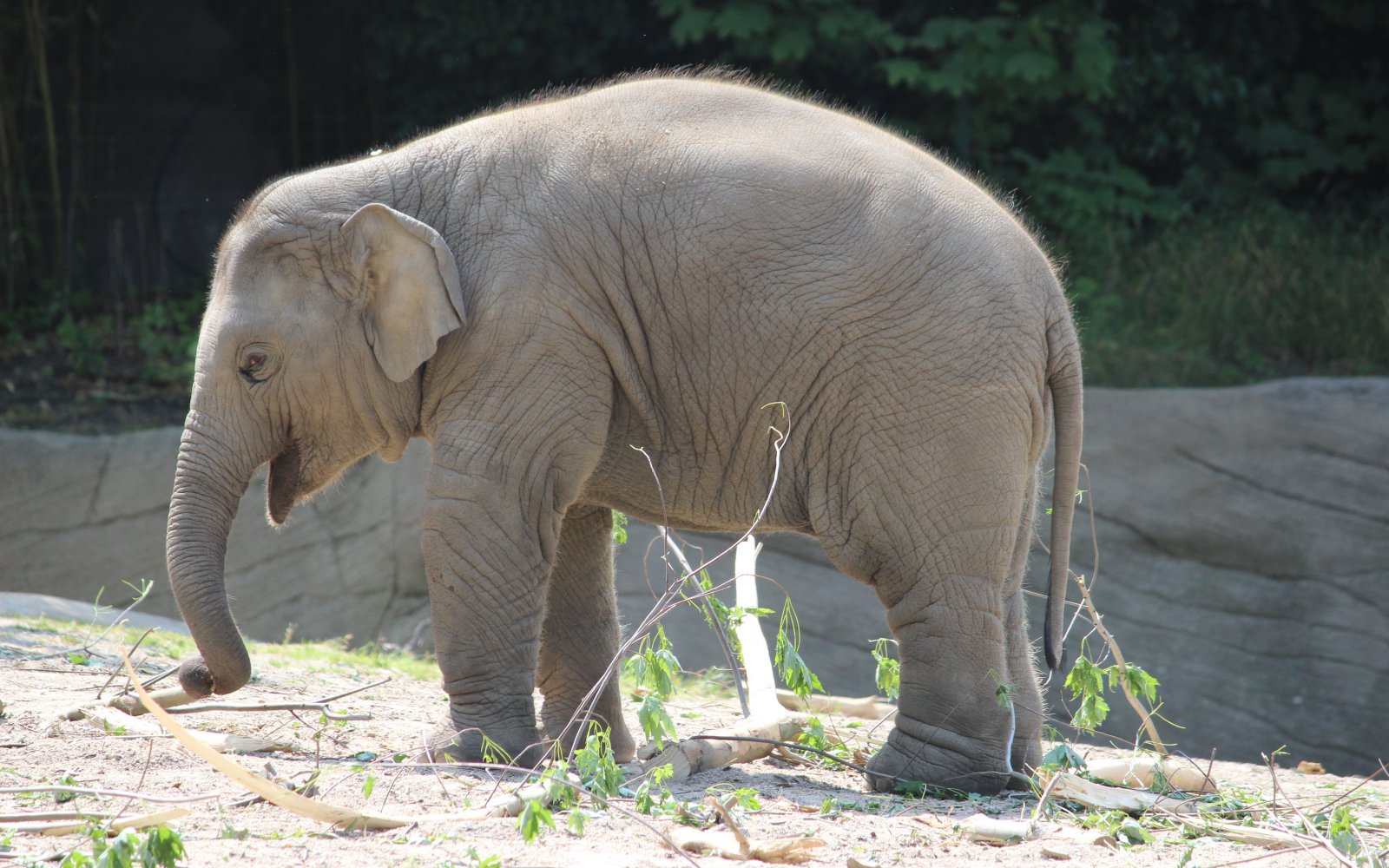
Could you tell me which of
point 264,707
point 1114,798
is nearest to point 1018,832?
point 1114,798

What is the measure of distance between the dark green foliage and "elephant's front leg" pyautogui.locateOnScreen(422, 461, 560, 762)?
720cm

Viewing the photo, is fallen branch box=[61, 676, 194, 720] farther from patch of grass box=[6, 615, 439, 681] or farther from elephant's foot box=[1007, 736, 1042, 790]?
elephant's foot box=[1007, 736, 1042, 790]

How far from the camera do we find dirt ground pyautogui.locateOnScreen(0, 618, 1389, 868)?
3039 mm

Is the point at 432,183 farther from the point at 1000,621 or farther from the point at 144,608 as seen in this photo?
the point at 144,608

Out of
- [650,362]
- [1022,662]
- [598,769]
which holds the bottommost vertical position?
[1022,662]

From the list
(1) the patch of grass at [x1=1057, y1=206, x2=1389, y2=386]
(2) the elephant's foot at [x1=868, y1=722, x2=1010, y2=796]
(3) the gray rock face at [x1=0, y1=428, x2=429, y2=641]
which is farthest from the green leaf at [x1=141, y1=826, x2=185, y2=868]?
(1) the patch of grass at [x1=1057, y1=206, x2=1389, y2=386]

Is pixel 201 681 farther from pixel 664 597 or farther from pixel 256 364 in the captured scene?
pixel 664 597

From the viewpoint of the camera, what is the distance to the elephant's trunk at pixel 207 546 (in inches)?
159

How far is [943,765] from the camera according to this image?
4133 mm

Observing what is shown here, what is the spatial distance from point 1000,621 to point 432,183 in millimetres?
2188

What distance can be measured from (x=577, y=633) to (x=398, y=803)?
149 centimetres

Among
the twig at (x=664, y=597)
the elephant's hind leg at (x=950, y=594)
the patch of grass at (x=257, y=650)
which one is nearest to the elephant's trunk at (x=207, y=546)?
the twig at (x=664, y=597)

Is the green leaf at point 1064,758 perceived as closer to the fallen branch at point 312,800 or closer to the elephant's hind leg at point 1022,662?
the elephant's hind leg at point 1022,662

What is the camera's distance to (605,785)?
3.52 meters
